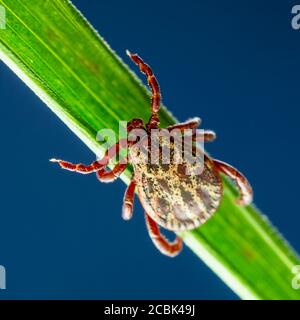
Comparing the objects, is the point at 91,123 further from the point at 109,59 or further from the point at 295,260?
the point at 295,260

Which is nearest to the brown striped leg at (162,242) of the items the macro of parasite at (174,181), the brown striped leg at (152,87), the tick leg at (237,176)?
the macro of parasite at (174,181)

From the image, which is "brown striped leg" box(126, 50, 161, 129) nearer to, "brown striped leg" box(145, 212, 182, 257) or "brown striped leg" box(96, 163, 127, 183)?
"brown striped leg" box(96, 163, 127, 183)

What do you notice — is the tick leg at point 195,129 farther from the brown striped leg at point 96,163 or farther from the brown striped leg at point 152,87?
the brown striped leg at point 96,163

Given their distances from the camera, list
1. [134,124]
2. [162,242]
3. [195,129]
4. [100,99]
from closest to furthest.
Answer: [100,99], [134,124], [195,129], [162,242]

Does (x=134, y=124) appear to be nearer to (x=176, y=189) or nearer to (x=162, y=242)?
(x=176, y=189)

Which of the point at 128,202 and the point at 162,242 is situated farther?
the point at 162,242

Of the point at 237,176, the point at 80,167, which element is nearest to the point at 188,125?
the point at 237,176

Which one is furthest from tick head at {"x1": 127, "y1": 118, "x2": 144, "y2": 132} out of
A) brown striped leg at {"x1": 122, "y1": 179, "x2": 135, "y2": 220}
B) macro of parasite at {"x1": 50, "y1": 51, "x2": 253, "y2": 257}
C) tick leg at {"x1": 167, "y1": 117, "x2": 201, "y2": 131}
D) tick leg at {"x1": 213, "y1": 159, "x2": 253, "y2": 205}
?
tick leg at {"x1": 213, "y1": 159, "x2": 253, "y2": 205}
